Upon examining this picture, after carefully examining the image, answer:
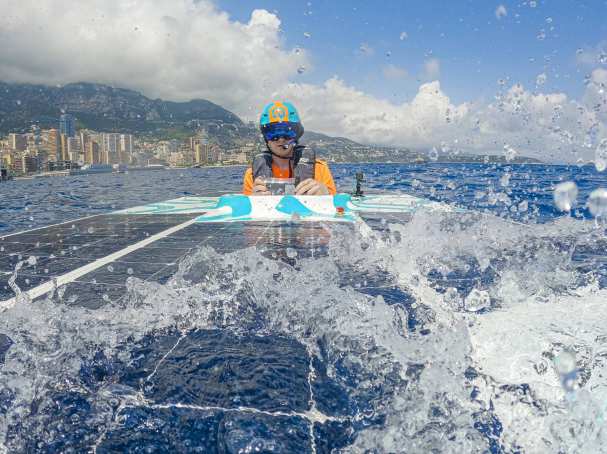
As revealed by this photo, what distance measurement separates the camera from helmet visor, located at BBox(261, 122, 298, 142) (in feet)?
24.5

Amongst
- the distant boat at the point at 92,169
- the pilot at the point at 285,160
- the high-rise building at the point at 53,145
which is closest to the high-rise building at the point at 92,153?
the distant boat at the point at 92,169

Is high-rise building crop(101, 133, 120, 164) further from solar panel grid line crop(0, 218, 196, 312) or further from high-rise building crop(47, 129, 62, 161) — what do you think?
solar panel grid line crop(0, 218, 196, 312)

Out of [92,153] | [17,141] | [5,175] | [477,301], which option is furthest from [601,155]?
[92,153]

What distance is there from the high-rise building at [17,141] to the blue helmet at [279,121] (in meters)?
79.7

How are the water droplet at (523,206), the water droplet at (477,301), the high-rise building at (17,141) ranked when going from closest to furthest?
the water droplet at (477,301)
the water droplet at (523,206)
the high-rise building at (17,141)

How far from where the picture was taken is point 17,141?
72375 mm

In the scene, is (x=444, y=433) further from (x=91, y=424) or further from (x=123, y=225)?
(x=123, y=225)

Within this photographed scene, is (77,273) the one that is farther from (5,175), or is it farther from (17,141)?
(17,141)

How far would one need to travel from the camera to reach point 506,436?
1.55 m

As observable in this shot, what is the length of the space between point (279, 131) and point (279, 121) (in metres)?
0.18

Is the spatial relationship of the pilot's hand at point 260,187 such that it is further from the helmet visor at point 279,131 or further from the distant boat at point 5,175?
the distant boat at point 5,175

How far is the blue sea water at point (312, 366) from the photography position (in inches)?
60.7

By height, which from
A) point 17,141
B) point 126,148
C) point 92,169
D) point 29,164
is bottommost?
point 92,169

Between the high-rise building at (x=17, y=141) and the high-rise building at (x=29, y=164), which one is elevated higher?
the high-rise building at (x=17, y=141)
